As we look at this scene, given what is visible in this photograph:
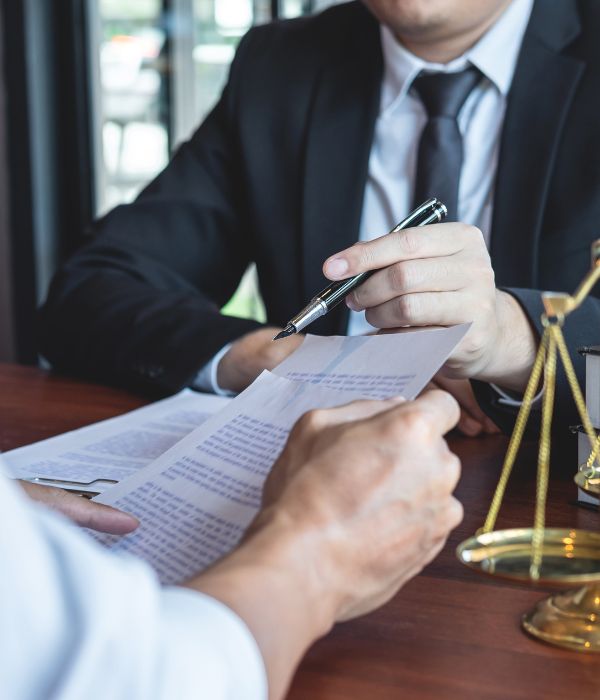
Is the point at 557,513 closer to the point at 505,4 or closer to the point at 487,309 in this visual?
the point at 487,309

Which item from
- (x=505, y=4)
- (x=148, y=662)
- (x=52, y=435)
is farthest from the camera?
(x=505, y=4)

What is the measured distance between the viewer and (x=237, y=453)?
75cm

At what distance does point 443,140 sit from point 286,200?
331 millimetres

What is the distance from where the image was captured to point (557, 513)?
88 centimetres

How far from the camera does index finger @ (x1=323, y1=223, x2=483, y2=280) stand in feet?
3.04

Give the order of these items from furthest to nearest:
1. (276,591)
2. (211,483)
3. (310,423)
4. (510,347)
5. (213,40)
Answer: (213,40) < (510,347) < (211,483) < (310,423) < (276,591)

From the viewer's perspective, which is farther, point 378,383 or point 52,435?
point 52,435

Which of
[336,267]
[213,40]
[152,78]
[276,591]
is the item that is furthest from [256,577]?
[152,78]

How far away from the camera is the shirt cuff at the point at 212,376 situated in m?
1.41

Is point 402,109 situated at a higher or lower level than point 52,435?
higher

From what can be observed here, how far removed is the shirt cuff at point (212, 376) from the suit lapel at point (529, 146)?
473 millimetres

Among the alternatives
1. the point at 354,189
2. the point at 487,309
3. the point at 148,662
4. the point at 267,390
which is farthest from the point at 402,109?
the point at 148,662

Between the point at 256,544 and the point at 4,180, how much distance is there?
319cm

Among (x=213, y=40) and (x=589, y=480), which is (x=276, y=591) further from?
(x=213, y=40)
